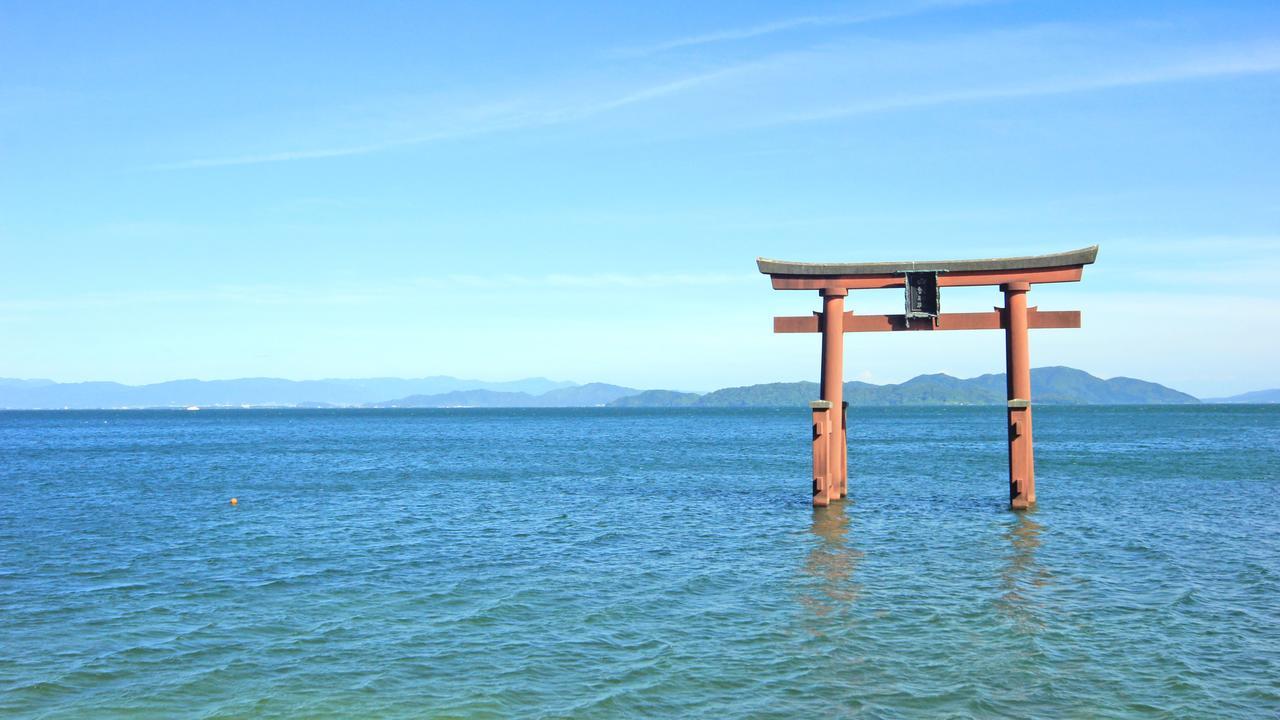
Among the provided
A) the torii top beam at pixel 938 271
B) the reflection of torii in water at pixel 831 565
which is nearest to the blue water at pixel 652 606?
the reflection of torii in water at pixel 831 565

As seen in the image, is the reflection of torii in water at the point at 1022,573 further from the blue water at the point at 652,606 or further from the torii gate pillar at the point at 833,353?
the torii gate pillar at the point at 833,353

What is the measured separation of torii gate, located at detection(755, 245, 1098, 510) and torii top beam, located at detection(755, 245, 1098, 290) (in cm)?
2

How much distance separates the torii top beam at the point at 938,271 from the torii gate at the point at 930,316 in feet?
0.08

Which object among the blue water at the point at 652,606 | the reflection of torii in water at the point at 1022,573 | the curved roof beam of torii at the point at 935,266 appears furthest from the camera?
the curved roof beam of torii at the point at 935,266

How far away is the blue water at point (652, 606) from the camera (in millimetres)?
12086

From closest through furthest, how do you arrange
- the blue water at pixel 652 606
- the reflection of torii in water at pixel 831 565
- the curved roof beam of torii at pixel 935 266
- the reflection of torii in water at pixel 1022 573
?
the blue water at pixel 652 606 → the reflection of torii in water at pixel 1022 573 → the reflection of torii in water at pixel 831 565 → the curved roof beam of torii at pixel 935 266

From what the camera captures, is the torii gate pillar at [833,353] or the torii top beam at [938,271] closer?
the torii top beam at [938,271]

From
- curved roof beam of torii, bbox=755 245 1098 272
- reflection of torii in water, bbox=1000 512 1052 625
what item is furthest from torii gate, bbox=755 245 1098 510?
reflection of torii in water, bbox=1000 512 1052 625

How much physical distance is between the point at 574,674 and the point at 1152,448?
6372 cm

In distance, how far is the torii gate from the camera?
82.4ft

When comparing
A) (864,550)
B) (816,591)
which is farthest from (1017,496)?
(816,591)

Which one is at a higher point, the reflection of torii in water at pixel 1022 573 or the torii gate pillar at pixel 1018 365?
the torii gate pillar at pixel 1018 365

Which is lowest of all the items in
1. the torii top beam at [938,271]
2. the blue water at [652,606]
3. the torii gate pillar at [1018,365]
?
the blue water at [652,606]

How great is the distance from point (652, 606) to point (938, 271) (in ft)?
43.3
